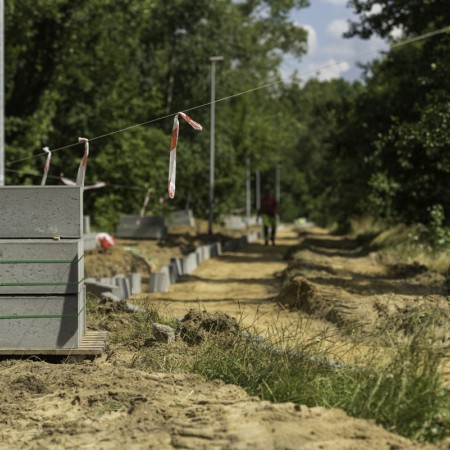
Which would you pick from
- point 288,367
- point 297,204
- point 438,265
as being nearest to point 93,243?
point 438,265

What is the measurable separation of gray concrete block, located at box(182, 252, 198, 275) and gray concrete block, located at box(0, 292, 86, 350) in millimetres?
12025

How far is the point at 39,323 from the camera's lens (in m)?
8.18

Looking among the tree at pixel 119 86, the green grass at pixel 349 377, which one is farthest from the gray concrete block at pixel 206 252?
the green grass at pixel 349 377

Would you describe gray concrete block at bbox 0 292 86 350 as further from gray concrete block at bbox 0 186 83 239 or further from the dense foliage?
the dense foliage

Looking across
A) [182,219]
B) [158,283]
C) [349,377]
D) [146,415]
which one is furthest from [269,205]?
[146,415]

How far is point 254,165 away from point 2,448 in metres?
53.5

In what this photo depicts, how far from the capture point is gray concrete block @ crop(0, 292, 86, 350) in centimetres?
816

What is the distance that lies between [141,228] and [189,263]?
9537mm

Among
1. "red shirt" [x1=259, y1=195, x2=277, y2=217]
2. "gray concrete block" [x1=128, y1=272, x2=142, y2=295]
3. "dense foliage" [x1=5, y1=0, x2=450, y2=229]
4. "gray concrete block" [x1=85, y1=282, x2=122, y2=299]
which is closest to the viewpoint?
"gray concrete block" [x1=85, y1=282, x2=122, y2=299]

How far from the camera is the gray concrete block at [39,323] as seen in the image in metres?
8.16

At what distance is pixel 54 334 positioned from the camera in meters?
8.19

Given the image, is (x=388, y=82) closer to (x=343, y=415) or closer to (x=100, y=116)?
(x=100, y=116)

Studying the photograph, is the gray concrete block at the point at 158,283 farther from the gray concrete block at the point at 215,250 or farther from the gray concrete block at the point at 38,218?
the gray concrete block at the point at 215,250

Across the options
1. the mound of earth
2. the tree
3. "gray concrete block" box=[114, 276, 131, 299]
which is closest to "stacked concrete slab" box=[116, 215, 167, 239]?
the tree
